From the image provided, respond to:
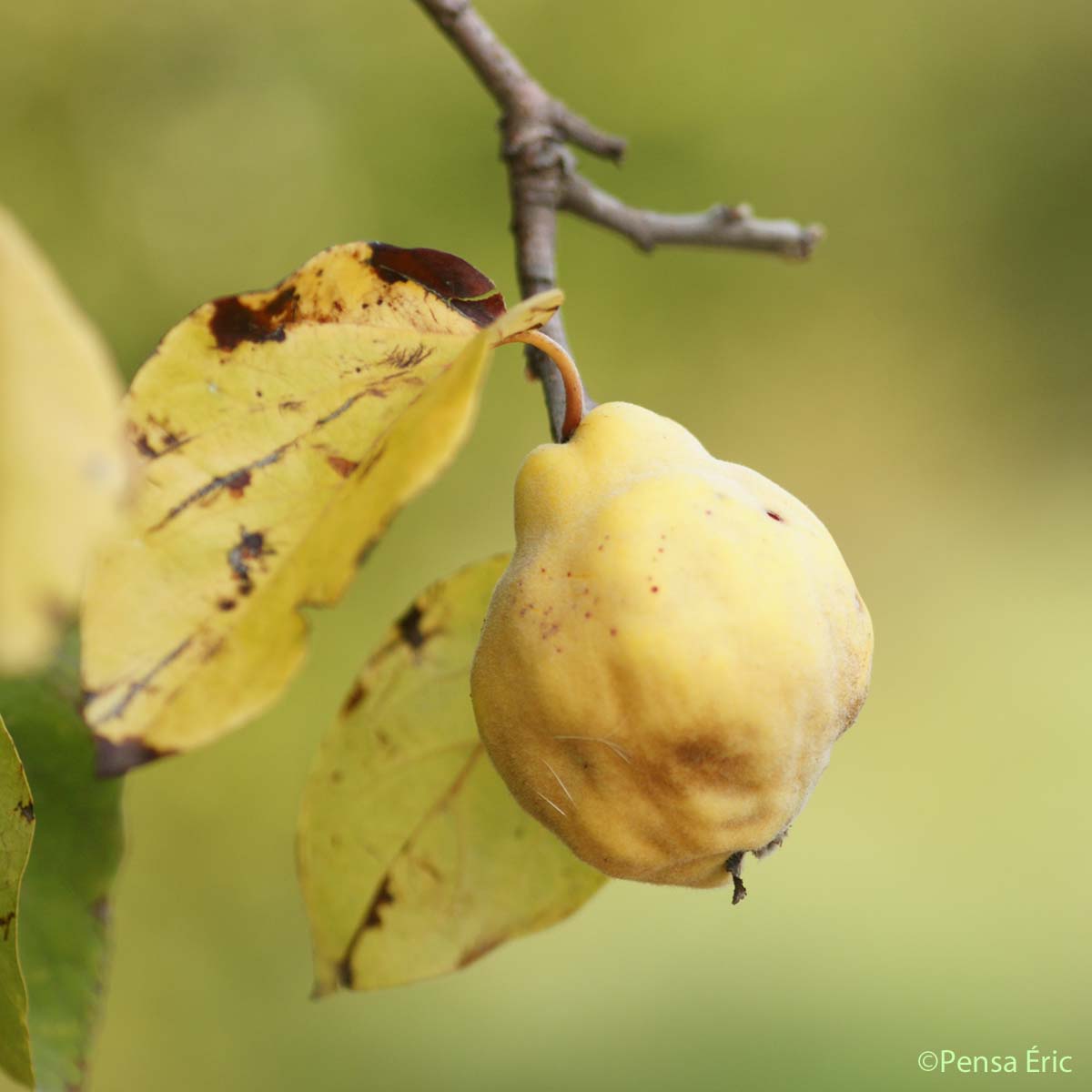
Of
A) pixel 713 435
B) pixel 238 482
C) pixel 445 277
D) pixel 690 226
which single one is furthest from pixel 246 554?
pixel 713 435

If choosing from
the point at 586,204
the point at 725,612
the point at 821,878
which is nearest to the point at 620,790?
the point at 725,612

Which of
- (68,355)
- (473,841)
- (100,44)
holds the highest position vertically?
(100,44)

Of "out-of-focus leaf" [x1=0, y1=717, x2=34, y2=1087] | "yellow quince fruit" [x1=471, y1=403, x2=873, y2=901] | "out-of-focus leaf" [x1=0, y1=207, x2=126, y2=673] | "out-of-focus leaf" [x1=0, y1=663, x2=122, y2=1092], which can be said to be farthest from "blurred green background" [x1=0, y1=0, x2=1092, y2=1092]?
"out-of-focus leaf" [x1=0, y1=207, x2=126, y2=673]

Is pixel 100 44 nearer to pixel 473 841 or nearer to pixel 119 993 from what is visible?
pixel 119 993

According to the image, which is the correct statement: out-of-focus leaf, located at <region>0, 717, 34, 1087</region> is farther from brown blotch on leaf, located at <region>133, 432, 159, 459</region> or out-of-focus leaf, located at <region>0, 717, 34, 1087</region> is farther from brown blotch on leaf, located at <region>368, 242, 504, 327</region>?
brown blotch on leaf, located at <region>368, 242, 504, 327</region>

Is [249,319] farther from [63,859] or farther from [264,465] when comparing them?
[63,859]

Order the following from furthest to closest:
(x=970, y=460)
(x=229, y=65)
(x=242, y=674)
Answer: (x=970, y=460) → (x=229, y=65) → (x=242, y=674)
